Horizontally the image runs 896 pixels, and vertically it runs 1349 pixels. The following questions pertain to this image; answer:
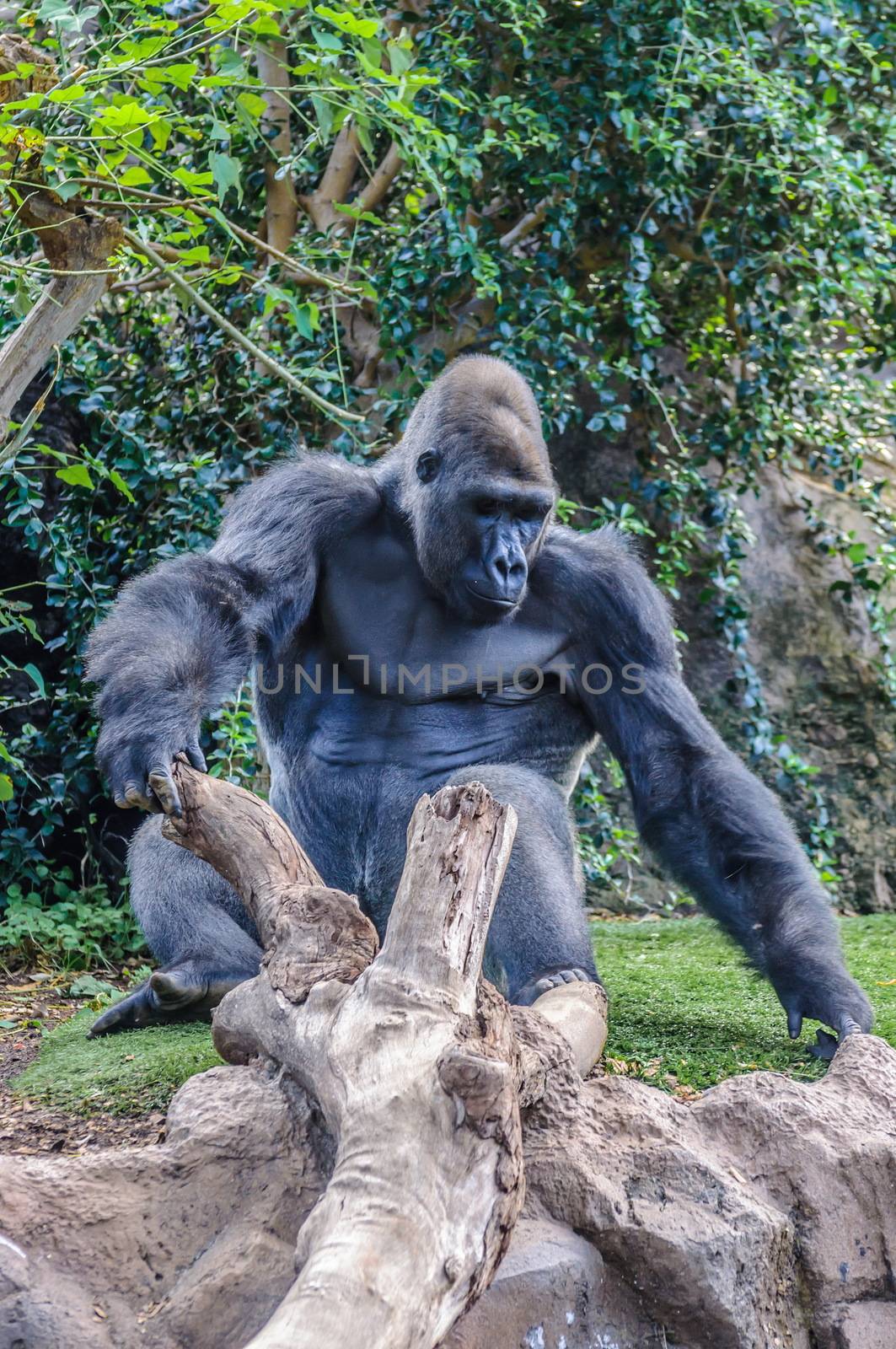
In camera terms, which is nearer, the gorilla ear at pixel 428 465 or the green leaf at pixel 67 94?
the green leaf at pixel 67 94

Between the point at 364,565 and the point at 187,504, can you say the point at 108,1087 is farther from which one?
the point at 187,504

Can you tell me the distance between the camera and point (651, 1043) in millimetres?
3408

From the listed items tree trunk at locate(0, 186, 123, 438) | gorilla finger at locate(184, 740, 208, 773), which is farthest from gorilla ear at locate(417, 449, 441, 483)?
gorilla finger at locate(184, 740, 208, 773)

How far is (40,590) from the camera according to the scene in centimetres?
600

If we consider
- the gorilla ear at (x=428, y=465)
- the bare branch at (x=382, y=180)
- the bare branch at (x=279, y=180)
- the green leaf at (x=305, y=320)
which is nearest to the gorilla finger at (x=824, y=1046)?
the gorilla ear at (x=428, y=465)

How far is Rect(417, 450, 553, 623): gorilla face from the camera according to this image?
3344mm

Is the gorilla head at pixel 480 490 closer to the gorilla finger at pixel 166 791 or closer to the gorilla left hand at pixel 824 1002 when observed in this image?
the gorilla finger at pixel 166 791

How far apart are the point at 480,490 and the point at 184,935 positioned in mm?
1405

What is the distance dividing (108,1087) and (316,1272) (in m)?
1.81

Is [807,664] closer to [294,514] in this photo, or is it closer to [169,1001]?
[294,514]

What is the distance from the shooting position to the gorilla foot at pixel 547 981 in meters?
3.03

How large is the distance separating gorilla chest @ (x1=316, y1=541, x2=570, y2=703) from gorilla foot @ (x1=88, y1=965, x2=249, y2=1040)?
0.88 m

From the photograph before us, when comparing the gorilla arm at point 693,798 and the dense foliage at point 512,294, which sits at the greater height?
the dense foliage at point 512,294

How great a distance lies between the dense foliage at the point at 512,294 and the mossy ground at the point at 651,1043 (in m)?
1.44
